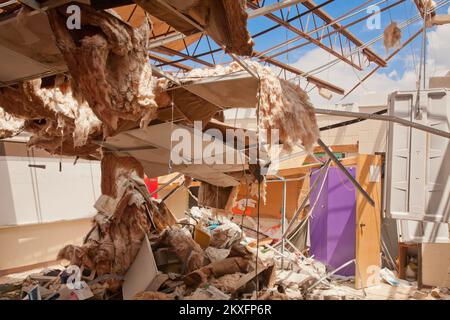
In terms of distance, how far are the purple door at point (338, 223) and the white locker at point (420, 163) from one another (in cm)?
358

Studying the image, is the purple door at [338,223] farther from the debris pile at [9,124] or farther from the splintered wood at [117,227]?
the debris pile at [9,124]

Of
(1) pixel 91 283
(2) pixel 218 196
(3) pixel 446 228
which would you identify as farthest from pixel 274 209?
(1) pixel 91 283

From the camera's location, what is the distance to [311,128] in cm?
345

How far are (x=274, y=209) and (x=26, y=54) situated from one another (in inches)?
382

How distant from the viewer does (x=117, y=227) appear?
596cm

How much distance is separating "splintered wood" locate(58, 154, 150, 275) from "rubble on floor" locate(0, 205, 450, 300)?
0.10 ft

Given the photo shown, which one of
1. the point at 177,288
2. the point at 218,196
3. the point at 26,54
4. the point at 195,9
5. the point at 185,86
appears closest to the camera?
the point at 195,9

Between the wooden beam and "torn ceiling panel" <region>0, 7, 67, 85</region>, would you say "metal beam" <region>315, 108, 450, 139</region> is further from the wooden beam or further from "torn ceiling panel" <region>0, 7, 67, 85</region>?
the wooden beam

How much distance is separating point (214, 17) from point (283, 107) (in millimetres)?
1161

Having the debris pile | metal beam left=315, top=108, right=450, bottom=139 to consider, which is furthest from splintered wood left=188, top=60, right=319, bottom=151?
the debris pile

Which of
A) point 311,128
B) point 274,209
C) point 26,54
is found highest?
point 26,54

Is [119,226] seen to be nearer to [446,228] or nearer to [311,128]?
[311,128]

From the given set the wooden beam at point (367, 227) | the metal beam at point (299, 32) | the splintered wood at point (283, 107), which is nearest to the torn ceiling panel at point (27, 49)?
the splintered wood at point (283, 107)

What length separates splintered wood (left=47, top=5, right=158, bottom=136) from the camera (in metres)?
2.31
